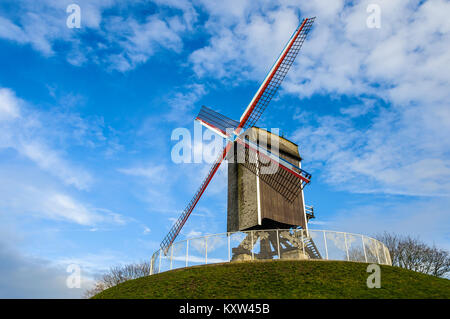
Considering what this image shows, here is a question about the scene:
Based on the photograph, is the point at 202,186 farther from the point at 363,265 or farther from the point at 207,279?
the point at 363,265

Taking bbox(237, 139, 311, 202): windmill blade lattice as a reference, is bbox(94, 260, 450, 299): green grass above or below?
below

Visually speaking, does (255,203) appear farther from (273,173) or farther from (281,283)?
(281,283)

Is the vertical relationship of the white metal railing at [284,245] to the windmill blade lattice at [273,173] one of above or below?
below

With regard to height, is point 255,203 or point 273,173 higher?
point 273,173

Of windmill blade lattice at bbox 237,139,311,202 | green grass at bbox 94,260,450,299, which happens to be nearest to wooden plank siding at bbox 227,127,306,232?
windmill blade lattice at bbox 237,139,311,202

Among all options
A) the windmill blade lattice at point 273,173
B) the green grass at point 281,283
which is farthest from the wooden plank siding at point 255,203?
the green grass at point 281,283

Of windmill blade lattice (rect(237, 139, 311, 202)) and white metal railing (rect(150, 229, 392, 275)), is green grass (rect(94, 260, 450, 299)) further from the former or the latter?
windmill blade lattice (rect(237, 139, 311, 202))

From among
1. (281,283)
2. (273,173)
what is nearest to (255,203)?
(273,173)

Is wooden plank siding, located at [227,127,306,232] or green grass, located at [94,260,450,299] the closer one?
green grass, located at [94,260,450,299]

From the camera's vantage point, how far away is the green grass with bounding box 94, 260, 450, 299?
11.9 m

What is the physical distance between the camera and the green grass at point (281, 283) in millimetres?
11938

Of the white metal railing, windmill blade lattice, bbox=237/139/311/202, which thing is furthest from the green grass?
windmill blade lattice, bbox=237/139/311/202

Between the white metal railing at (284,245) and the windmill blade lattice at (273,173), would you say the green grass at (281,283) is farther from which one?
the windmill blade lattice at (273,173)

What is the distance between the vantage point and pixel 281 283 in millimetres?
12891
